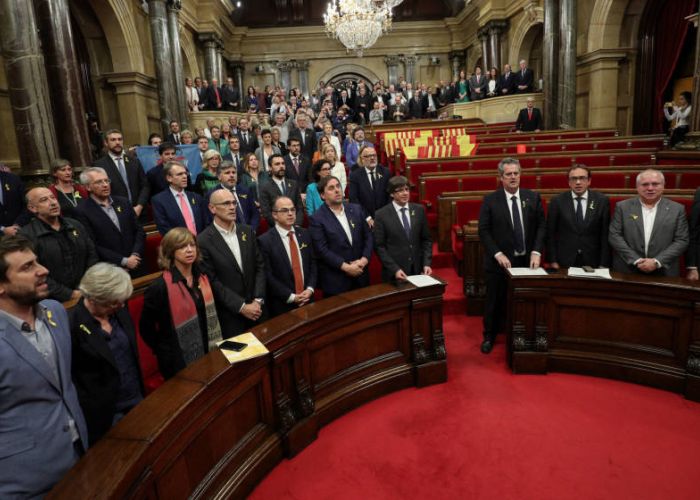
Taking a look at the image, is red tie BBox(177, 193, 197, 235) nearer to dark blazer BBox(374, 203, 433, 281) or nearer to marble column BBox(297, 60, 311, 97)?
dark blazer BBox(374, 203, 433, 281)

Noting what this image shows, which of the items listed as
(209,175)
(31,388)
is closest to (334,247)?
(209,175)

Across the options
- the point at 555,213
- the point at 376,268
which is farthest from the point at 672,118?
the point at 376,268

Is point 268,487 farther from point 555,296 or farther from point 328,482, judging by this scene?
point 555,296

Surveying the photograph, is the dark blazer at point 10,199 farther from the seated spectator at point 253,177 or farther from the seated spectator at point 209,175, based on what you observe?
the seated spectator at point 253,177

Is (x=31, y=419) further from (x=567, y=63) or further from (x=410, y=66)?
(x=410, y=66)

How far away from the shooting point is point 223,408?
1.78 m

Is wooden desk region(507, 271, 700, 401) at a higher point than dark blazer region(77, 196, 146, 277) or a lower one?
lower

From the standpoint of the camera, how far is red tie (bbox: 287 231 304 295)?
271 centimetres

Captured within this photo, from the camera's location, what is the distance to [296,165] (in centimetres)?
469

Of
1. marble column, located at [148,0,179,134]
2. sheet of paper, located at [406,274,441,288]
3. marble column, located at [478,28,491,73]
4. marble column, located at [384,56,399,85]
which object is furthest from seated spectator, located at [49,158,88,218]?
marble column, located at [384,56,399,85]

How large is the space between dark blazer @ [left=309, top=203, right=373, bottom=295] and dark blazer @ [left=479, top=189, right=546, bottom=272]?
76 centimetres

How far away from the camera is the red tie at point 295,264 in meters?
2.71

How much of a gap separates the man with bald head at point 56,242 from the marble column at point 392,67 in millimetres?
15375

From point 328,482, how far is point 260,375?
524 millimetres
